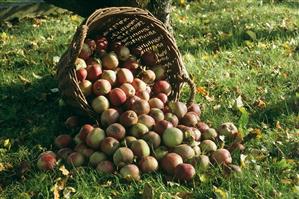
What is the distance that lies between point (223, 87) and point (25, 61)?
196cm

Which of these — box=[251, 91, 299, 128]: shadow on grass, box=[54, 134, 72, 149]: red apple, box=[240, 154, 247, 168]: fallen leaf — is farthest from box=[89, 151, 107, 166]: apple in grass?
box=[251, 91, 299, 128]: shadow on grass

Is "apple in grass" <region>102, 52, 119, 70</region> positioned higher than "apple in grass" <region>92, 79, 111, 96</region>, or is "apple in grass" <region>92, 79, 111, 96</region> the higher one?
"apple in grass" <region>102, 52, 119, 70</region>

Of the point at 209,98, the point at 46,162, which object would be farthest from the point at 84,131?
the point at 209,98

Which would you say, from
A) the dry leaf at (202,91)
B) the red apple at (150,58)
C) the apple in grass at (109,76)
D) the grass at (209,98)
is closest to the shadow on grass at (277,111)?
the grass at (209,98)

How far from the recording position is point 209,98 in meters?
4.14

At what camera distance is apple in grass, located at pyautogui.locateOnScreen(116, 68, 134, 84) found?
3.64 m

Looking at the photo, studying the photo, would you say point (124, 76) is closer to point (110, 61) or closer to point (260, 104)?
point (110, 61)

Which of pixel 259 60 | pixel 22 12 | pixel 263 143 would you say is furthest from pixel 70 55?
pixel 22 12

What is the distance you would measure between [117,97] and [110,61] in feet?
1.26

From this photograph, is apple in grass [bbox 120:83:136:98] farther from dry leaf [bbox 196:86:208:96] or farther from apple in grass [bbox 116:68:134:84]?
dry leaf [bbox 196:86:208:96]

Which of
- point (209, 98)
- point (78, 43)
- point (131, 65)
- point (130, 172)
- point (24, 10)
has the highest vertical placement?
point (78, 43)

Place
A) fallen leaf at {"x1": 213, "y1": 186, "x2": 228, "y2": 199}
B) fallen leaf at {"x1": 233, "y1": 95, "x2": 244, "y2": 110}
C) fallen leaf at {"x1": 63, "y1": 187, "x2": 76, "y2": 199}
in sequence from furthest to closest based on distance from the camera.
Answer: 1. fallen leaf at {"x1": 233, "y1": 95, "x2": 244, "y2": 110}
2. fallen leaf at {"x1": 63, "y1": 187, "x2": 76, "y2": 199}
3. fallen leaf at {"x1": 213, "y1": 186, "x2": 228, "y2": 199}

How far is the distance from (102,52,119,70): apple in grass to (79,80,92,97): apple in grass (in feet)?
0.87

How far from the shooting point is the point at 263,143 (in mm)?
3402
